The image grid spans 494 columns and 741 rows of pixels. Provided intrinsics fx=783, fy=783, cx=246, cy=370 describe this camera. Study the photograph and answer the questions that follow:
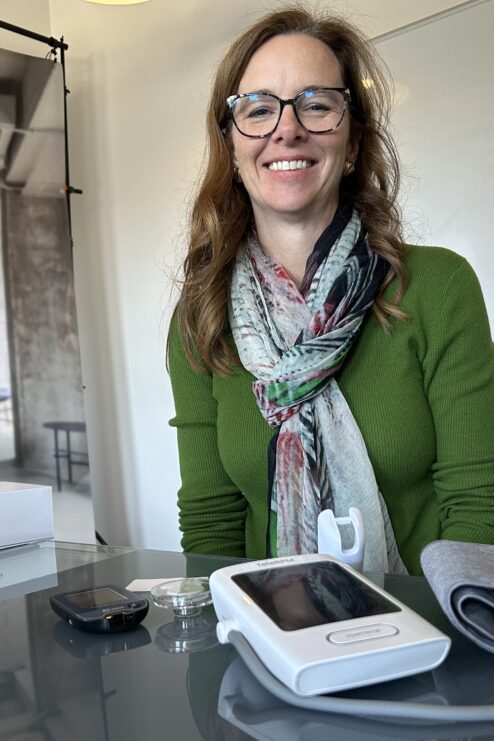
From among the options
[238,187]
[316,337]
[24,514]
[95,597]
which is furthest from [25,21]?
[95,597]

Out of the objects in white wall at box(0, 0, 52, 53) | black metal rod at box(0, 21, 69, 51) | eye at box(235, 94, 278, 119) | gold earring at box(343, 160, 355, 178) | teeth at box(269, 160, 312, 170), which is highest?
white wall at box(0, 0, 52, 53)

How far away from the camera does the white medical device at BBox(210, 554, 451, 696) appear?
0.47 m

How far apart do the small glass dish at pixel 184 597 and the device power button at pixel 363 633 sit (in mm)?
188

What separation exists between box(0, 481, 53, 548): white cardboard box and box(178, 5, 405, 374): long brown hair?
37cm

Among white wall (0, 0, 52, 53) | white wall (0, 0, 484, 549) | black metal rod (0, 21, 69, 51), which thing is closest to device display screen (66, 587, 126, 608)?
white wall (0, 0, 484, 549)

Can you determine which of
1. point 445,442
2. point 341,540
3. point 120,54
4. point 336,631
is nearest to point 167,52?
point 120,54

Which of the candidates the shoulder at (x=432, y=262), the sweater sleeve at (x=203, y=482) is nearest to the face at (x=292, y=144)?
the shoulder at (x=432, y=262)

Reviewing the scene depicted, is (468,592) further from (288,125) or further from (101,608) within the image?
(288,125)

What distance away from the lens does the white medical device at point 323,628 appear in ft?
1.55

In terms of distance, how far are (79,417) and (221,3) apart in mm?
1665

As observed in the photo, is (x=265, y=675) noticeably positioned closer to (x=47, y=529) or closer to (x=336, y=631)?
(x=336, y=631)

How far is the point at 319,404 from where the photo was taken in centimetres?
116

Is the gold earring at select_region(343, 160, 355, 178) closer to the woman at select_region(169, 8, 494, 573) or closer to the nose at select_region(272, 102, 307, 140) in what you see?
the woman at select_region(169, 8, 494, 573)

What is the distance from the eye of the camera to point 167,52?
3156 millimetres
